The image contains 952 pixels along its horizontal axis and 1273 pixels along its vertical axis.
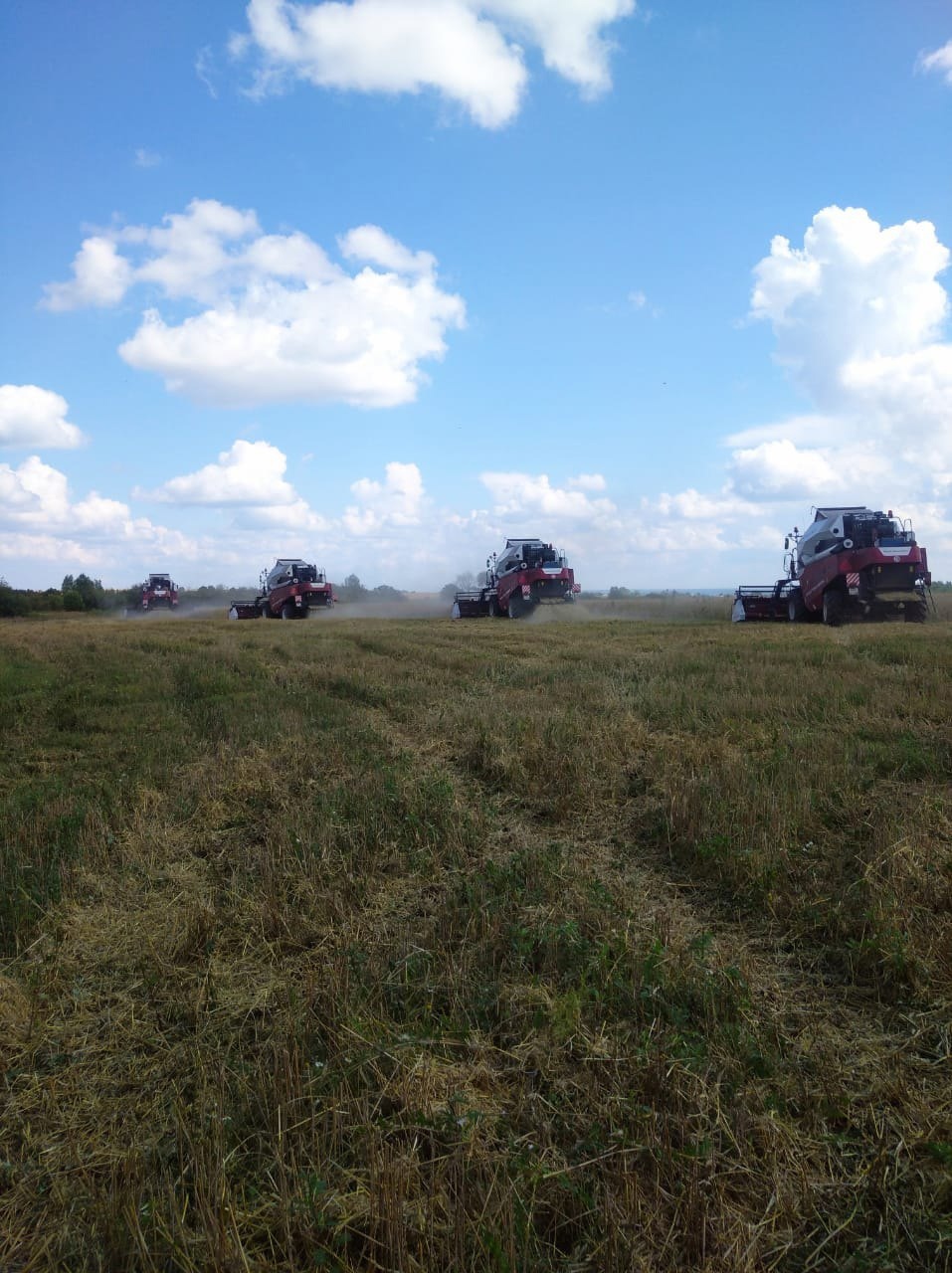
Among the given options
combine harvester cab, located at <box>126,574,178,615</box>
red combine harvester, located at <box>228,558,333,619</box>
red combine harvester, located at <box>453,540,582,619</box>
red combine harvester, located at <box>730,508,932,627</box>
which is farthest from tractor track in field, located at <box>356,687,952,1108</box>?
combine harvester cab, located at <box>126,574,178,615</box>

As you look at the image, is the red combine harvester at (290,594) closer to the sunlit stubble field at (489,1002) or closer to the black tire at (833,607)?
the black tire at (833,607)

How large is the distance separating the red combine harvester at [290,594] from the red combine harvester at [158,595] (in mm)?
12100

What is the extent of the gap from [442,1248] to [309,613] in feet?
118

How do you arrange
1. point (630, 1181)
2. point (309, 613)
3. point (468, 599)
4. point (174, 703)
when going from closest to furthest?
point (630, 1181) → point (174, 703) → point (468, 599) → point (309, 613)

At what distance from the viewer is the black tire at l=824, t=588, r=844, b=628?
67.8 feet

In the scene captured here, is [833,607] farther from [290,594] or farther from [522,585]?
[290,594]

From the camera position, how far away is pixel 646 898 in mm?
4430

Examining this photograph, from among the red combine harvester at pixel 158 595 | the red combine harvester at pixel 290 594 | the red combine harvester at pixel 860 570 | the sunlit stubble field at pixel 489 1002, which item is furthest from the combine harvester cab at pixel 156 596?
the sunlit stubble field at pixel 489 1002

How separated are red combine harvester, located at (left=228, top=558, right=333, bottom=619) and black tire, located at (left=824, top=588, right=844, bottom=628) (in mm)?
23159

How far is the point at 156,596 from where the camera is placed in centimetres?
4862

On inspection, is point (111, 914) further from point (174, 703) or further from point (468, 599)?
point (468, 599)

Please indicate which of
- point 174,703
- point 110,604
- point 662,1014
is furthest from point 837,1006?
point 110,604

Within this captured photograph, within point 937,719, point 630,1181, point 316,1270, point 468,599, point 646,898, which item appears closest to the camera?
point 316,1270

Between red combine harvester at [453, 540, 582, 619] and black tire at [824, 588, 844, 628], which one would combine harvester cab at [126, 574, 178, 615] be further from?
black tire at [824, 588, 844, 628]
